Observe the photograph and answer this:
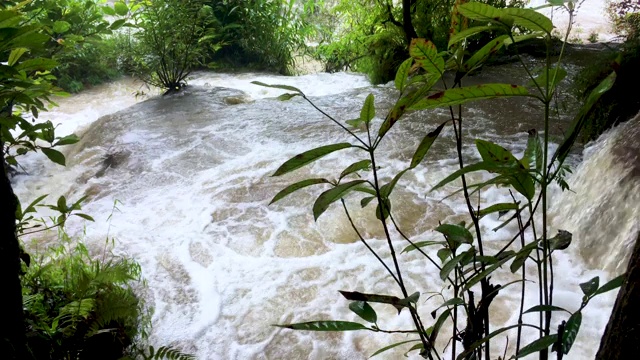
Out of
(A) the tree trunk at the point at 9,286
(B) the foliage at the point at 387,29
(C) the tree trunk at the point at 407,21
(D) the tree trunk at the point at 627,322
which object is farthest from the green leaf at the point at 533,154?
(B) the foliage at the point at 387,29

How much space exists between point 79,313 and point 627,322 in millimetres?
1776

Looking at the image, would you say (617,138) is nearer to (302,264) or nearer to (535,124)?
(535,124)

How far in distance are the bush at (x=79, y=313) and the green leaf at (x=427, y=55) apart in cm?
153

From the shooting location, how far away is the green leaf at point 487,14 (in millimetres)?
748

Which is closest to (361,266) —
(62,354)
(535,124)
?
(62,354)

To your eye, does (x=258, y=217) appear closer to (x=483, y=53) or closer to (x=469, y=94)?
(x=483, y=53)

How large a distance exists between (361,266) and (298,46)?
7.30m

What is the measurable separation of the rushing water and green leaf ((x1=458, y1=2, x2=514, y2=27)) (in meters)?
0.19

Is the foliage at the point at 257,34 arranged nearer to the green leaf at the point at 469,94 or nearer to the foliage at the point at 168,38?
the foliage at the point at 168,38

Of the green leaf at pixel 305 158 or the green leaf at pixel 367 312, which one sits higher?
the green leaf at pixel 305 158

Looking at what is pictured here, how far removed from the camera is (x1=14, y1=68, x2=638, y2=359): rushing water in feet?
7.48

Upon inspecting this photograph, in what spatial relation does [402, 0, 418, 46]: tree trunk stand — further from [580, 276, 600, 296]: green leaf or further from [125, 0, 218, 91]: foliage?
[580, 276, 600, 296]: green leaf

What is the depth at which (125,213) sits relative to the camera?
11.3ft

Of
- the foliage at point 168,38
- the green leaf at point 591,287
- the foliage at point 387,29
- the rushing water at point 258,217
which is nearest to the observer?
the green leaf at point 591,287
